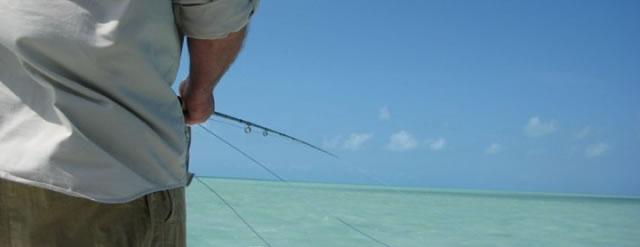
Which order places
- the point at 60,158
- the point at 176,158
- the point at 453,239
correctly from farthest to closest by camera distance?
the point at 453,239 → the point at 176,158 → the point at 60,158

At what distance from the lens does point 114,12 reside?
68cm

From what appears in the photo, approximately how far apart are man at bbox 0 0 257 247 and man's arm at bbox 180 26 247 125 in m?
0.11

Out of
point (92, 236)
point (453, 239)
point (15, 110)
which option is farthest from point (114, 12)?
point (453, 239)

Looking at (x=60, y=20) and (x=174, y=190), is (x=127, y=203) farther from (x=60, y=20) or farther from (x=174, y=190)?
(x=60, y=20)

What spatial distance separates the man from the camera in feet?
2.15

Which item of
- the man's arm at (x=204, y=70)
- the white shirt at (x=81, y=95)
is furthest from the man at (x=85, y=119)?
the man's arm at (x=204, y=70)

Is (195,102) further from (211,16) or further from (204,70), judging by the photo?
(211,16)

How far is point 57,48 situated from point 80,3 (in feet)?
0.18

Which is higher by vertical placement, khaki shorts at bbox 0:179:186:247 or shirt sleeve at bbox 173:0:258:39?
shirt sleeve at bbox 173:0:258:39

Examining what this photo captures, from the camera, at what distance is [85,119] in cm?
66

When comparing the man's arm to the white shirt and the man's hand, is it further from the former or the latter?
the white shirt

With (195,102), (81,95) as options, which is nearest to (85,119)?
(81,95)

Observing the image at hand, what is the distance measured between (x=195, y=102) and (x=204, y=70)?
6cm

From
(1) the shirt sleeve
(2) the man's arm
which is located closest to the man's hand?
(2) the man's arm
